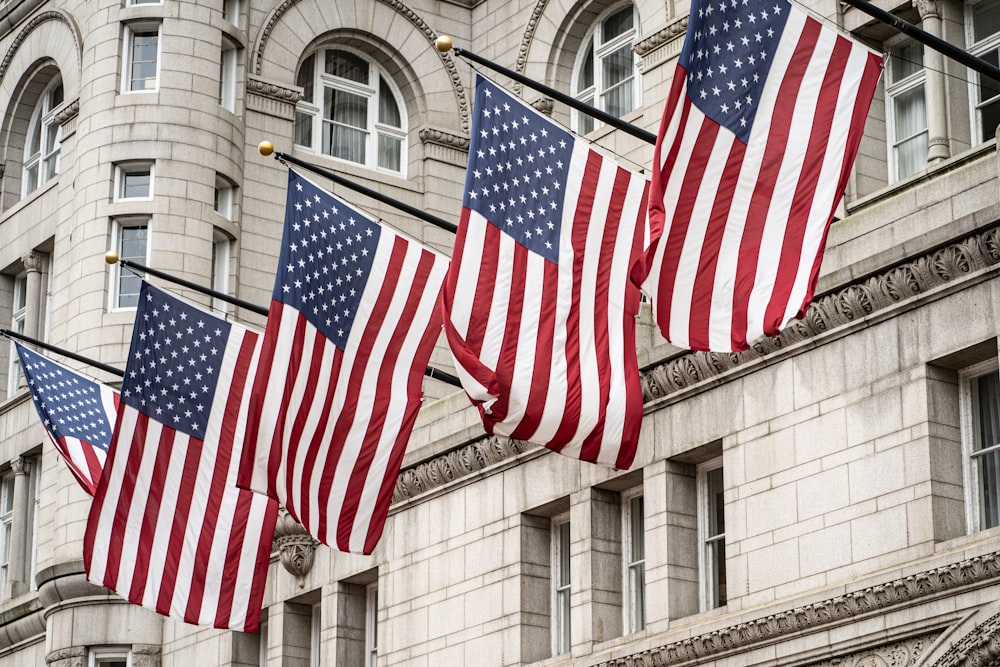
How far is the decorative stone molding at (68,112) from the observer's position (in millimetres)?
41719

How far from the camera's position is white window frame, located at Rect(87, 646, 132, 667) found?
122ft

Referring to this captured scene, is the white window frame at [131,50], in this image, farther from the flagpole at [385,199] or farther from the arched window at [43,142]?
the flagpole at [385,199]

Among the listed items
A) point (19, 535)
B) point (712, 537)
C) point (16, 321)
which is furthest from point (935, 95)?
point (16, 321)

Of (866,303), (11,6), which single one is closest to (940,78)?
(866,303)

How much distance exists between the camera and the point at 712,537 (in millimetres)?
26094

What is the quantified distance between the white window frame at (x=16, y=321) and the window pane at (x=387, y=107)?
27.2ft

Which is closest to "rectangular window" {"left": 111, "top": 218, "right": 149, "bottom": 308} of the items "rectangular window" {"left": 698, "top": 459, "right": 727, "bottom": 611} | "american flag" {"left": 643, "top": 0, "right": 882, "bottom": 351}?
"rectangular window" {"left": 698, "top": 459, "right": 727, "bottom": 611}

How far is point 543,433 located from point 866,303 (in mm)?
3942

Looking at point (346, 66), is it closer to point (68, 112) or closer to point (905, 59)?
point (68, 112)

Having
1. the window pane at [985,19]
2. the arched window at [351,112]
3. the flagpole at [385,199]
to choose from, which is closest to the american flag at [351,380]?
the flagpole at [385,199]

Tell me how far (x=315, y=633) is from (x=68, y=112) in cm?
1390

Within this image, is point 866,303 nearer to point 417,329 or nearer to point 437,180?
point 417,329

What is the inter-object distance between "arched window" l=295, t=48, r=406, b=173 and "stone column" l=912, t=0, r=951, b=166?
50.1ft

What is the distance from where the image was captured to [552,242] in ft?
78.2
